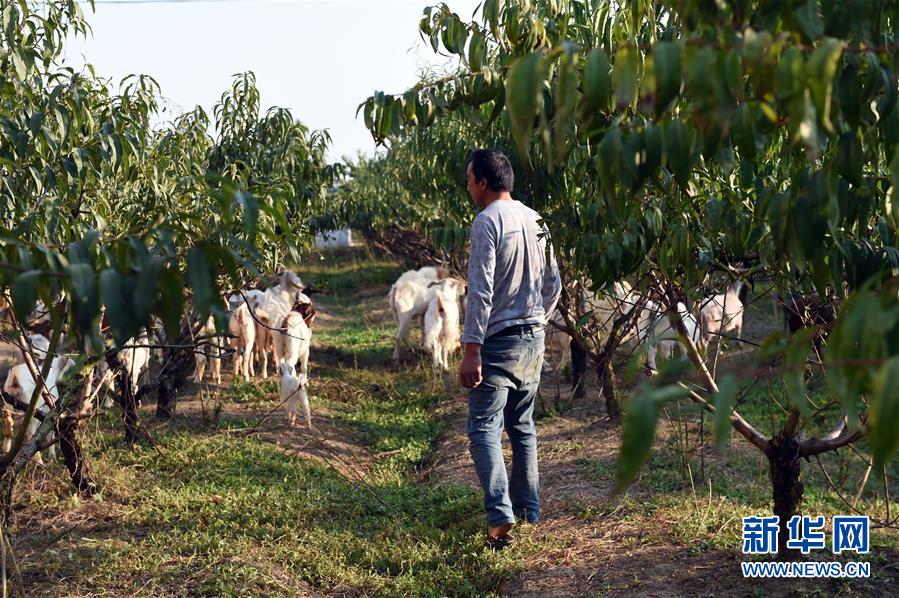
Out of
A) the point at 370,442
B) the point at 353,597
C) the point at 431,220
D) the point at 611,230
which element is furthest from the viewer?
the point at 431,220

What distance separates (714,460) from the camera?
6805 mm

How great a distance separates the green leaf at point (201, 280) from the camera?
1.75 m

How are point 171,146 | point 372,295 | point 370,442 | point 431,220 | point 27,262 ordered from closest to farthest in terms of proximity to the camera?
point 27,262 < point 171,146 < point 370,442 < point 431,220 < point 372,295

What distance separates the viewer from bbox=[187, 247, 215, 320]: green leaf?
5.75 ft

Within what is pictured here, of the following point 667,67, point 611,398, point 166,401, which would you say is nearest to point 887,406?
point 667,67

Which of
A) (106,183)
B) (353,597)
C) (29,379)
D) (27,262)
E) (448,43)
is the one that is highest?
(448,43)

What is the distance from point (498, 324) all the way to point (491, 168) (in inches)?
34.0

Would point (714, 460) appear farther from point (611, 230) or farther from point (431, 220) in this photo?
point (431, 220)

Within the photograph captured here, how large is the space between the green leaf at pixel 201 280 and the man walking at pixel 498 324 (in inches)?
116

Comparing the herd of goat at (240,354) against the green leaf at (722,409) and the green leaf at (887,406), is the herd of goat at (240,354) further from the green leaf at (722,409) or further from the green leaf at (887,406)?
the green leaf at (887,406)

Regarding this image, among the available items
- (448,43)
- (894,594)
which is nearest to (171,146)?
(448,43)

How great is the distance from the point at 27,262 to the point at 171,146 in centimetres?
491

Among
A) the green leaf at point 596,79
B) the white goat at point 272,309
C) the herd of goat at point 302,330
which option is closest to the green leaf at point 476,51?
the green leaf at point 596,79

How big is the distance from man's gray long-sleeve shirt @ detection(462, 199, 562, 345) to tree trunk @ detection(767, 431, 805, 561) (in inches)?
56.1
